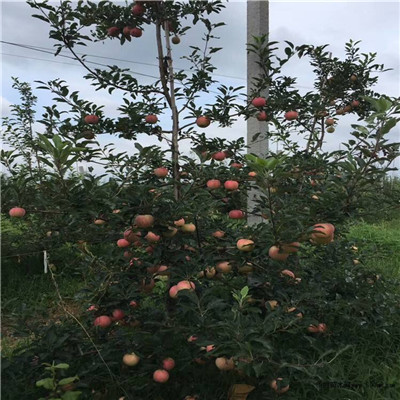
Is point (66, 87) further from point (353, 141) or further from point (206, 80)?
point (353, 141)

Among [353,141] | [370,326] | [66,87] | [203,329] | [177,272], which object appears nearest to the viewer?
[203,329]

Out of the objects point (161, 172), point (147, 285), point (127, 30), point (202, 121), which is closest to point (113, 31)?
point (127, 30)

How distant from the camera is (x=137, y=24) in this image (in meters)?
1.86

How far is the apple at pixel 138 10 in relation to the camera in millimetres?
1758

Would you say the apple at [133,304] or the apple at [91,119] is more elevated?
the apple at [91,119]

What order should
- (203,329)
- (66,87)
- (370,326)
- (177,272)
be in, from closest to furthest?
(203,329) → (177,272) → (66,87) → (370,326)

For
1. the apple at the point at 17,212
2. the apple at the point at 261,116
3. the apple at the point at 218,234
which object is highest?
the apple at the point at 261,116

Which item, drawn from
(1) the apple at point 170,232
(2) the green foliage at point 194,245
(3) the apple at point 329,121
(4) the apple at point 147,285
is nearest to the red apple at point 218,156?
(2) the green foliage at point 194,245

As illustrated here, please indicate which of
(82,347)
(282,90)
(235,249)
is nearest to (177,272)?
(235,249)

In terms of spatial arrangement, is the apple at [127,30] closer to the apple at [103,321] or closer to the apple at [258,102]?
the apple at [258,102]

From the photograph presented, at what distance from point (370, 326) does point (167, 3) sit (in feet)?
6.09

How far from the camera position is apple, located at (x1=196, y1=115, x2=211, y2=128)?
1.79 m

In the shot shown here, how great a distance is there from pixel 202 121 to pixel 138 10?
22.3 inches

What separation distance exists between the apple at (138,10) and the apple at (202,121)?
535mm
